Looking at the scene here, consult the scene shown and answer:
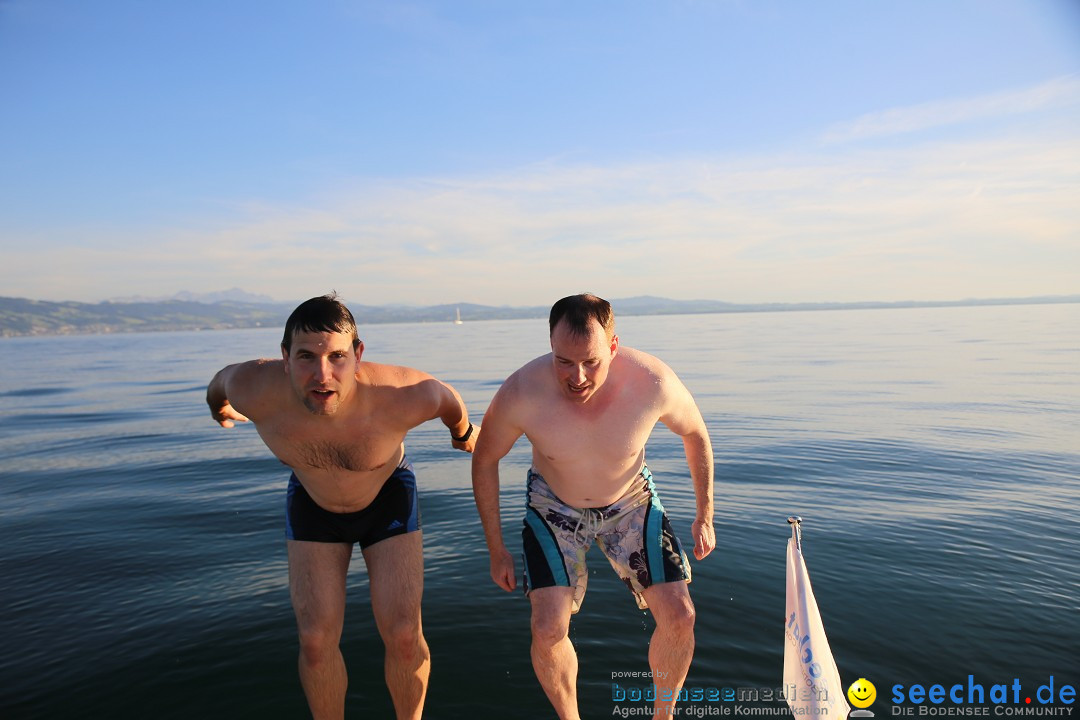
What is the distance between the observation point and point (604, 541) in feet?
14.5

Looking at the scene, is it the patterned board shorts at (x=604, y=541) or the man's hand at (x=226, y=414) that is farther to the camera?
the man's hand at (x=226, y=414)

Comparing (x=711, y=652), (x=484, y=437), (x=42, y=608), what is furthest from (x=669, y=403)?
(x=42, y=608)

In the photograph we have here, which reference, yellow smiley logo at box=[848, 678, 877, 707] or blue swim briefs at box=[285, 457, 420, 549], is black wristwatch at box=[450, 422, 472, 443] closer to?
blue swim briefs at box=[285, 457, 420, 549]

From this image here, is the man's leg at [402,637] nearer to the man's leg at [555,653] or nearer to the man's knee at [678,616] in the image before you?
the man's leg at [555,653]

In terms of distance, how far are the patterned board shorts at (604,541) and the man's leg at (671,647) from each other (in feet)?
0.50

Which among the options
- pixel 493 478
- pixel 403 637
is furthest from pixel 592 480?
pixel 403 637

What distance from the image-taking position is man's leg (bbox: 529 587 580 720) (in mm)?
3951

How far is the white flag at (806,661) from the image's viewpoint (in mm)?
3889

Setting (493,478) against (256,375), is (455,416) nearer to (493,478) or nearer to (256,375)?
(493,478)

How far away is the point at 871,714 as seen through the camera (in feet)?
13.4

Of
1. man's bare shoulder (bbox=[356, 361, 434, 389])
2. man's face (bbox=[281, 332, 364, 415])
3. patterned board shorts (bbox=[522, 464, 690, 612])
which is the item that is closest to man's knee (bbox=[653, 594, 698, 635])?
patterned board shorts (bbox=[522, 464, 690, 612])

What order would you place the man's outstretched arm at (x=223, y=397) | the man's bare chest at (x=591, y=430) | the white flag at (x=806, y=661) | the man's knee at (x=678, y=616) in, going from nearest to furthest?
the white flag at (x=806, y=661) < the man's knee at (x=678, y=616) < the man's bare chest at (x=591, y=430) < the man's outstretched arm at (x=223, y=397)

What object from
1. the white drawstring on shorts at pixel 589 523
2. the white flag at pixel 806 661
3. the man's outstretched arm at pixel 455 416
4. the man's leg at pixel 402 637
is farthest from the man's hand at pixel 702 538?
the man's leg at pixel 402 637

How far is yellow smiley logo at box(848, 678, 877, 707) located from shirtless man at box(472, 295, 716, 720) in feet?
3.88
